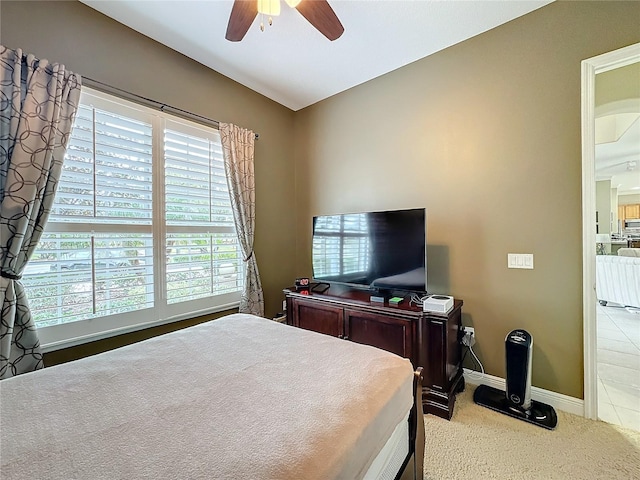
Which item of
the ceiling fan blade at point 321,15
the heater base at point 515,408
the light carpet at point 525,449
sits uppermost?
the ceiling fan blade at point 321,15

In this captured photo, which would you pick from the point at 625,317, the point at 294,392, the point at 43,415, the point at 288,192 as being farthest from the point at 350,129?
the point at 625,317

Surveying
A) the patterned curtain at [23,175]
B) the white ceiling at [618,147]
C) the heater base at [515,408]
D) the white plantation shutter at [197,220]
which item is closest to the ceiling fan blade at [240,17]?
the white plantation shutter at [197,220]

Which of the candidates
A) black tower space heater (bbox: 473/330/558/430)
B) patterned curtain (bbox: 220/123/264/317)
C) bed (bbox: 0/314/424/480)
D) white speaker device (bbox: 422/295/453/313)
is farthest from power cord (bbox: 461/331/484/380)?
patterned curtain (bbox: 220/123/264/317)

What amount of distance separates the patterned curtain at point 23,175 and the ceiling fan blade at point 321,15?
1.61m

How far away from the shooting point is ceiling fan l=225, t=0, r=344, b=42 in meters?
1.54

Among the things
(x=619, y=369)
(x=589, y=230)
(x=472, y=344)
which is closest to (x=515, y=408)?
(x=472, y=344)

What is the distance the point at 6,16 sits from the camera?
65.1 inches

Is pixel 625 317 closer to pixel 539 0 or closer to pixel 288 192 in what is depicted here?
pixel 539 0

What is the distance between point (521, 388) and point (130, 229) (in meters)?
3.13

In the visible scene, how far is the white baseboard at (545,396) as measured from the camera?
1.92 m

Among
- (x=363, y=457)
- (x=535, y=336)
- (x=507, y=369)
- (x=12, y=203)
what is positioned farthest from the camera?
(x=535, y=336)

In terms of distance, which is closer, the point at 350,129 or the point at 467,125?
the point at 467,125

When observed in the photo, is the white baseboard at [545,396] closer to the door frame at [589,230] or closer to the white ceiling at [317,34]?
the door frame at [589,230]

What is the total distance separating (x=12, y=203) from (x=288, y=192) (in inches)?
96.2
